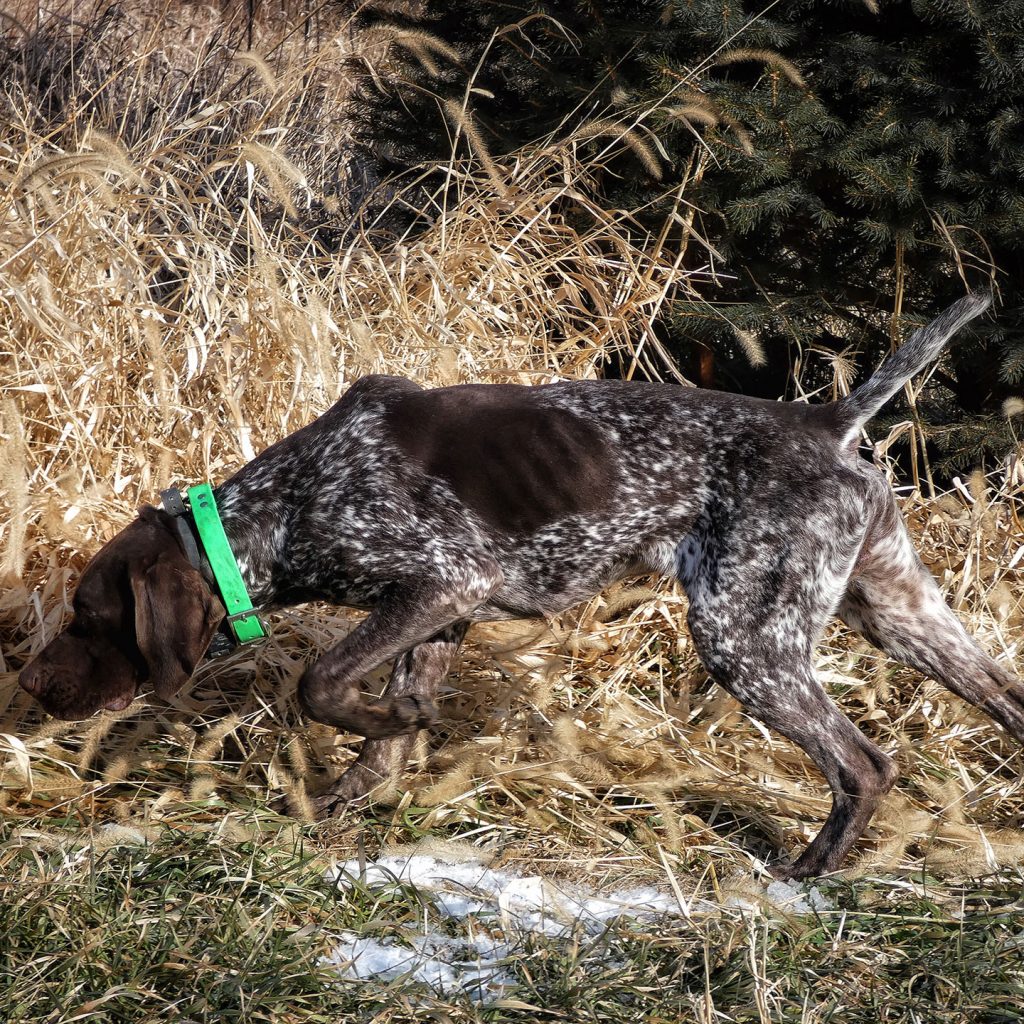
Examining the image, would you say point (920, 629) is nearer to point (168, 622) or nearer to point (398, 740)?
point (398, 740)

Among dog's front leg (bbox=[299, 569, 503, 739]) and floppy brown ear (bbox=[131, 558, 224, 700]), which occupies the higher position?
floppy brown ear (bbox=[131, 558, 224, 700])

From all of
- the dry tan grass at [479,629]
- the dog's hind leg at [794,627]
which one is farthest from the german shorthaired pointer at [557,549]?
the dry tan grass at [479,629]

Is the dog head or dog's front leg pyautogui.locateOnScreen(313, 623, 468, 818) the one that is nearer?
the dog head

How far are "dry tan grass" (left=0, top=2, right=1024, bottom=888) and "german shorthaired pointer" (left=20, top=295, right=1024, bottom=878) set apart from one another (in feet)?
0.99

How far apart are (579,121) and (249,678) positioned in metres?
2.79

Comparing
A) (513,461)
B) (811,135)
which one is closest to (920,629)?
(513,461)

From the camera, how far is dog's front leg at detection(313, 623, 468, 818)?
3.72 meters

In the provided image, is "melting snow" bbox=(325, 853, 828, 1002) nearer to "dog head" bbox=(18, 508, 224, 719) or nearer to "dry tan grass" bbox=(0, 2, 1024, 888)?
"dry tan grass" bbox=(0, 2, 1024, 888)

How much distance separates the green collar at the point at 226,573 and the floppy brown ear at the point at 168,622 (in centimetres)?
7

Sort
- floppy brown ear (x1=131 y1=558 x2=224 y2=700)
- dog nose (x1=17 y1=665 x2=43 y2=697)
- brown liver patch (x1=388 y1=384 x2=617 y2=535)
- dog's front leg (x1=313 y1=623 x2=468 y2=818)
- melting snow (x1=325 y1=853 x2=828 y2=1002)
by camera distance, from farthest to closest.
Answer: dog's front leg (x1=313 y1=623 x2=468 y2=818)
brown liver patch (x1=388 y1=384 x2=617 y2=535)
dog nose (x1=17 y1=665 x2=43 y2=697)
floppy brown ear (x1=131 y1=558 x2=224 y2=700)
melting snow (x1=325 y1=853 x2=828 y2=1002)

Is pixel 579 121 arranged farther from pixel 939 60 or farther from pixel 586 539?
pixel 586 539

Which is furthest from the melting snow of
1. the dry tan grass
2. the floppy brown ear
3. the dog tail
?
the dog tail

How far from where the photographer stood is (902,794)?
3748mm

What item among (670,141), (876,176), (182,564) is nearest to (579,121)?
(670,141)
